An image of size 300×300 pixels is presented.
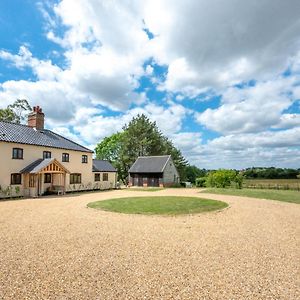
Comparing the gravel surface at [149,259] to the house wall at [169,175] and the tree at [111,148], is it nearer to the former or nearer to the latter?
the house wall at [169,175]

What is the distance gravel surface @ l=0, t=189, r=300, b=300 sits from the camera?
466 centimetres

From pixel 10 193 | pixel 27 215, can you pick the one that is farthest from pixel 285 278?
pixel 10 193

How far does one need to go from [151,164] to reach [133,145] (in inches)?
430

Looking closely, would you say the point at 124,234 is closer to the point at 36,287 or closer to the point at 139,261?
the point at 139,261

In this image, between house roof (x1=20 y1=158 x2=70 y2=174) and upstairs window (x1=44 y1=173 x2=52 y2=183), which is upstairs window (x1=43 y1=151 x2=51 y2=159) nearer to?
house roof (x1=20 y1=158 x2=70 y2=174)

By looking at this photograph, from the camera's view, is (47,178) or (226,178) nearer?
(47,178)

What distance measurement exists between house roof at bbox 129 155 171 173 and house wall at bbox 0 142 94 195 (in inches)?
447

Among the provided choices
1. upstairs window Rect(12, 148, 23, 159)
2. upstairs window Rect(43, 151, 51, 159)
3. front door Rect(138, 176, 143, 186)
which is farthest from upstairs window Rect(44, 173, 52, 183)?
front door Rect(138, 176, 143, 186)

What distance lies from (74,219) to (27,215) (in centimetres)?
293

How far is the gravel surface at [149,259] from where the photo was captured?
15.3 ft

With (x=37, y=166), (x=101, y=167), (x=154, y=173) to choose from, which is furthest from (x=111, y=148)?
(x=37, y=166)

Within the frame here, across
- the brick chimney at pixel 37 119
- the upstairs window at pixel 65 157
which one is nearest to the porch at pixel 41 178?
the upstairs window at pixel 65 157

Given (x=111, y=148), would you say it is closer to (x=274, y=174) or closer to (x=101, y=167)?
(x=101, y=167)

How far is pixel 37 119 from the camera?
27234 millimetres
